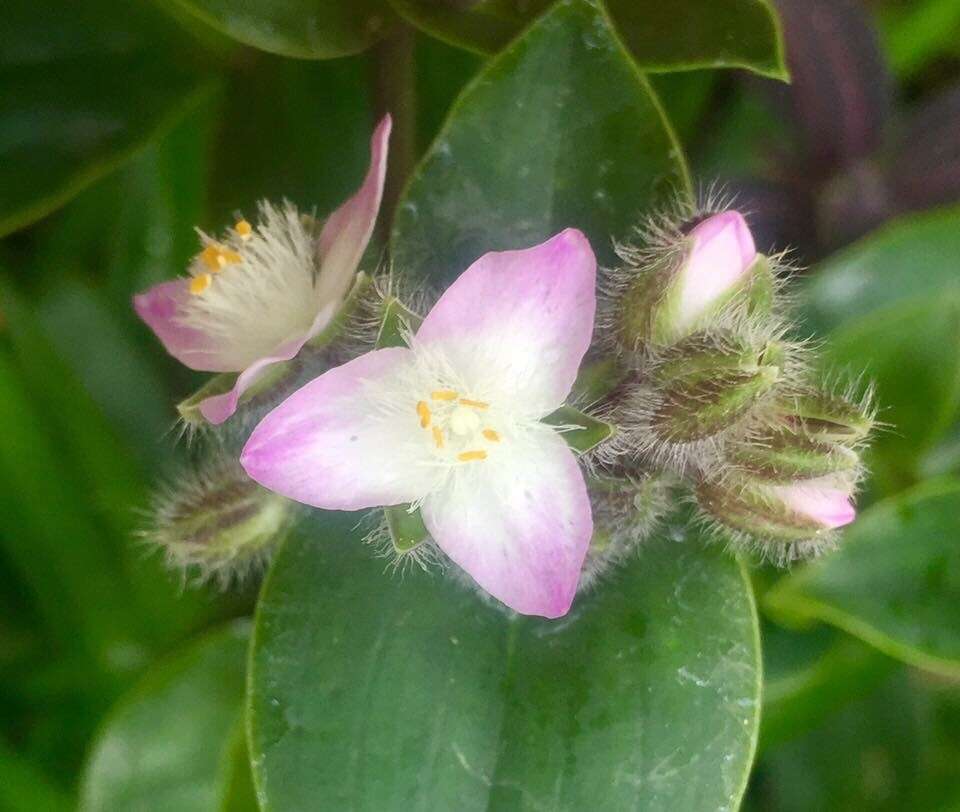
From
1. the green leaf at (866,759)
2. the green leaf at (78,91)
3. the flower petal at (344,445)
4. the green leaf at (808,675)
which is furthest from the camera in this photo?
the green leaf at (866,759)

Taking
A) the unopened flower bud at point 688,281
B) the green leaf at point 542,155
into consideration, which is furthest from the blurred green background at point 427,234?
the unopened flower bud at point 688,281

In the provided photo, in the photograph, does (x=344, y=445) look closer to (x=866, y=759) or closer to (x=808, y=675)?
(x=808, y=675)

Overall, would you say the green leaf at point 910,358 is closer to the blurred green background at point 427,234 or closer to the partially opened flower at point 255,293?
the blurred green background at point 427,234

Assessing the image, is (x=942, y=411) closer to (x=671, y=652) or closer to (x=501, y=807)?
(x=671, y=652)

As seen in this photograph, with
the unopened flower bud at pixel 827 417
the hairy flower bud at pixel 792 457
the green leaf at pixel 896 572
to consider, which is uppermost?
the unopened flower bud at pixel 827 417

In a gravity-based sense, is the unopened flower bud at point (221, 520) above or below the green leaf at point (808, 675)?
above

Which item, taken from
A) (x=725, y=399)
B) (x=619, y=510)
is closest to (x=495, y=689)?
(x=619, y=510)

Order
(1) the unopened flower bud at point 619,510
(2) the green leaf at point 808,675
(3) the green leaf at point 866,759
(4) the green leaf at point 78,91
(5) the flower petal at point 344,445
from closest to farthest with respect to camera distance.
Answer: (5) the flower petal at point 344,445 < (1) the unopened flower bud at point 619,510 < (4) the green leaf at point 78,91 < (2) the green leaf at point 808,675 < (3) the green leaf at point 866,759

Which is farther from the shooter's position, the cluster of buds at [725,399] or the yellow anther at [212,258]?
the yellow anther at [212,258]
